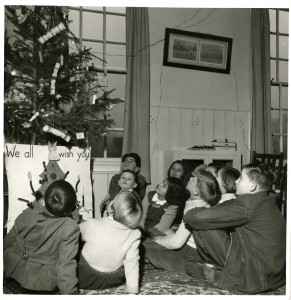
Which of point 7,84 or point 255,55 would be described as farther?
point 255,55

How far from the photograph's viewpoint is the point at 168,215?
3027 millimetres

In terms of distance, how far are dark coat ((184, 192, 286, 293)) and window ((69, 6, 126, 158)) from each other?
2.58 m

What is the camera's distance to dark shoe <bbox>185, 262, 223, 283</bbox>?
2211mm

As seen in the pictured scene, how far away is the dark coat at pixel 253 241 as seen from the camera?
202 cm

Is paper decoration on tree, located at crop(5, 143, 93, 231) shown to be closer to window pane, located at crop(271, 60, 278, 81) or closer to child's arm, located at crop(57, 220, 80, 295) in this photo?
child's arm, located at crop(57, 220, 80, 295)

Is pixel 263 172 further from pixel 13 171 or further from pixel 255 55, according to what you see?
pixel 255 55

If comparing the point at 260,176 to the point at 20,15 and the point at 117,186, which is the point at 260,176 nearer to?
the point at 117,186

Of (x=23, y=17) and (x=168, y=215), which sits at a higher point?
(x=23, y=17)

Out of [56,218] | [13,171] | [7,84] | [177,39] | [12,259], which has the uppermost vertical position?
[177,39]

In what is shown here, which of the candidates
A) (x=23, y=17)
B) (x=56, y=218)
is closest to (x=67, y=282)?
(x=56, y=218)

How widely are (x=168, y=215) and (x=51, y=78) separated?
61.6 inches

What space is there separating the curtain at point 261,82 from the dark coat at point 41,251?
3.53 metres

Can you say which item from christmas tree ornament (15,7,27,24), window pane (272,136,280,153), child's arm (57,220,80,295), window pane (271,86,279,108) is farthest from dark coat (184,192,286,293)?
window pane (271,86,279,108)

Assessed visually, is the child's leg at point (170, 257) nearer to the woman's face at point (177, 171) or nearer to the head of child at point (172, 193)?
the head of child at point (172, 193)
